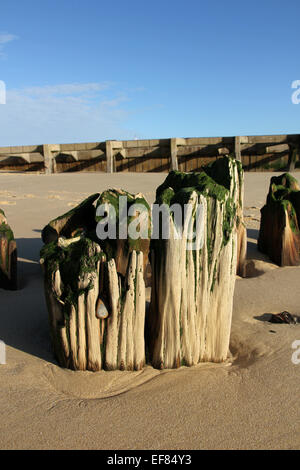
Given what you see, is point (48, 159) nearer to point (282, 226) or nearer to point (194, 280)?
point (282, 226)

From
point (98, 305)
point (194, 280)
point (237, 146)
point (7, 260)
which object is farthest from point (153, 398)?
point (237, 146)

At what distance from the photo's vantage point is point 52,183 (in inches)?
452

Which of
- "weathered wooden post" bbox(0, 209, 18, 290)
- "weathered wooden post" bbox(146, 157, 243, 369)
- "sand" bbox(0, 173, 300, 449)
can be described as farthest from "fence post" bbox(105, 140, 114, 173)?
"weathered wooden post" bbox(146, 157, 243, 369)

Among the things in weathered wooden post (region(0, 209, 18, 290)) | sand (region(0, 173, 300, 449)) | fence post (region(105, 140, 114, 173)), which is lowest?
sand (region(0, 173, 300, 449))

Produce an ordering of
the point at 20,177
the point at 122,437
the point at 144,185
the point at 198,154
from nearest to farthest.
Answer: the point at 122,437 < the point at 144,185 < the point at 20,177 < the point at 198,154

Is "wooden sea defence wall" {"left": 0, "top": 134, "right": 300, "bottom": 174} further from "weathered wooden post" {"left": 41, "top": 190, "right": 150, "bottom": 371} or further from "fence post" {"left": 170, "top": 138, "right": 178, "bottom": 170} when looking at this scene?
"weathered wooden post" {"left": 41, "top": 190, "right": 150, "bottom": 371}

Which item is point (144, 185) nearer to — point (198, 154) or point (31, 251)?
point (198, 154)

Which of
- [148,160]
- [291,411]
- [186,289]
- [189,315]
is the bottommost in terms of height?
[291,411]

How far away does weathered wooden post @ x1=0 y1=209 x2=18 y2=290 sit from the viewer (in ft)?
13.0

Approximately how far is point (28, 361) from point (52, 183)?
30.6ft

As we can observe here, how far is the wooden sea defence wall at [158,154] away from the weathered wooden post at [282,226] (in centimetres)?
855

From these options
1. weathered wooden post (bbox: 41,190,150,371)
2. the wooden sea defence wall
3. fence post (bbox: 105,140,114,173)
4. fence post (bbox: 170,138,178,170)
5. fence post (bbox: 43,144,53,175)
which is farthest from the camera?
fence post (bbox: 43,144,53,175)

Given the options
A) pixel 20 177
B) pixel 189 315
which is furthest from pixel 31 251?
pixel 20 177

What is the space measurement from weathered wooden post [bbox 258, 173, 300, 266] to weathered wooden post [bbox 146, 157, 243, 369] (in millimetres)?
2756
